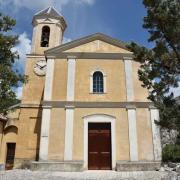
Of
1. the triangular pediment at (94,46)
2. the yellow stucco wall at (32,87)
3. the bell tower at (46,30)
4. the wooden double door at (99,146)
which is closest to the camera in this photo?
the wooden double door at (99,146)

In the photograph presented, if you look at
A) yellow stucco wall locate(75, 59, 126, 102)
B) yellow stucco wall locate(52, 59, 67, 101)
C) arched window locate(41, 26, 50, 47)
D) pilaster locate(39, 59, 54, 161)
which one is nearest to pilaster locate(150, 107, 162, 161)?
yellow stucco wall locate(75, 59, 126, 102)

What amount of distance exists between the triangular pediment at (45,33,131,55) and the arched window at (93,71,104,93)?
173 cm

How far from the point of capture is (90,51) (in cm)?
1831

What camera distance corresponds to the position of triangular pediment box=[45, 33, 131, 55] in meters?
18.2

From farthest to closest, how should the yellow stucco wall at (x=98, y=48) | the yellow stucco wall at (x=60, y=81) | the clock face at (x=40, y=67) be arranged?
the clock face at (x=40, y=67), the yellow stucco wall at (x=98, y=48), the yellow stucco wall at (x=60, y=81)

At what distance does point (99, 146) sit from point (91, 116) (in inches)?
75.2

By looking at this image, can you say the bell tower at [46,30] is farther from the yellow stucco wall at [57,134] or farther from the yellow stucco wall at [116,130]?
the yellow stucco wall at [116,130]

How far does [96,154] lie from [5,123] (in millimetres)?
8741

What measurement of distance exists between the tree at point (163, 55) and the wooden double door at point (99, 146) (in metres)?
5.91

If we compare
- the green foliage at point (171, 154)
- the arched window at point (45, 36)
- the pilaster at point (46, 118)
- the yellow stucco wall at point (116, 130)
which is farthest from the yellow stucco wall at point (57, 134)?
the arched window at point (45, 36)

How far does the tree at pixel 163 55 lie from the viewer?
10.4m

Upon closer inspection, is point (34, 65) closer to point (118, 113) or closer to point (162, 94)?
point (118, 113)

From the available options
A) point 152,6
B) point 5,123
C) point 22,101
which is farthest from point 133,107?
point 5,123

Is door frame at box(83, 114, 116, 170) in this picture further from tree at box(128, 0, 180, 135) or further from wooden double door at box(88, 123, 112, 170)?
tree at box(128, 0, 180, 135)
